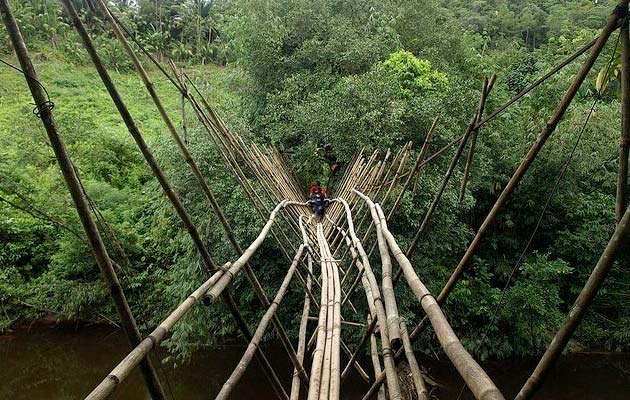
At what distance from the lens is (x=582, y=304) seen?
664 millimetres

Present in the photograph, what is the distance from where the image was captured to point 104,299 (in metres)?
6.15

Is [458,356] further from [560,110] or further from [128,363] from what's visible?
[560,110]

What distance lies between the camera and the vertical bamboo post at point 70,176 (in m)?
0.76

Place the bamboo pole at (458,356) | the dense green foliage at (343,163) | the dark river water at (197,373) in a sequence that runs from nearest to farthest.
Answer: the bamboo pole at (458,356)
the dense green foliage at (343,163)
the dark river water at (197,373)

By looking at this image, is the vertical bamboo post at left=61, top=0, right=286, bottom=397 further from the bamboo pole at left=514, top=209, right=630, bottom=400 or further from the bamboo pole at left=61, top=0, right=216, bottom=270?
the bamboo pole at left=514, top=209, right=630, bottom=400

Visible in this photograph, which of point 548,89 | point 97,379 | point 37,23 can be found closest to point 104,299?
point 97,379

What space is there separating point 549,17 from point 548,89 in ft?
34.3

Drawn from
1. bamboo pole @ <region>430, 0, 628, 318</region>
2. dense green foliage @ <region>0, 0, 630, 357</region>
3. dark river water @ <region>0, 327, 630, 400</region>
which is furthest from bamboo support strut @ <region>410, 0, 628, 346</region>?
dark river water @ <region>0, 327, 630, 400</region>

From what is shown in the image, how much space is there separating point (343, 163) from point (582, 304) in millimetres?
5744

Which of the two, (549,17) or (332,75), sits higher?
(549,17)

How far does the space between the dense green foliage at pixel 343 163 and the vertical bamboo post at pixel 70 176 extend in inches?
133

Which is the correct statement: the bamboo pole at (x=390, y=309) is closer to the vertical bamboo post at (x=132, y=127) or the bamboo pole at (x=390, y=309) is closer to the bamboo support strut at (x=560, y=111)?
the bamboo support strut at (x=560, y=111)

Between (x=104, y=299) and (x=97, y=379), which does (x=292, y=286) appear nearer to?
(x=97, y=379)

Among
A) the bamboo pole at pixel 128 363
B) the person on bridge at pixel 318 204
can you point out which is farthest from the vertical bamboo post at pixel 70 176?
the person on bridge at pixel 318 204
